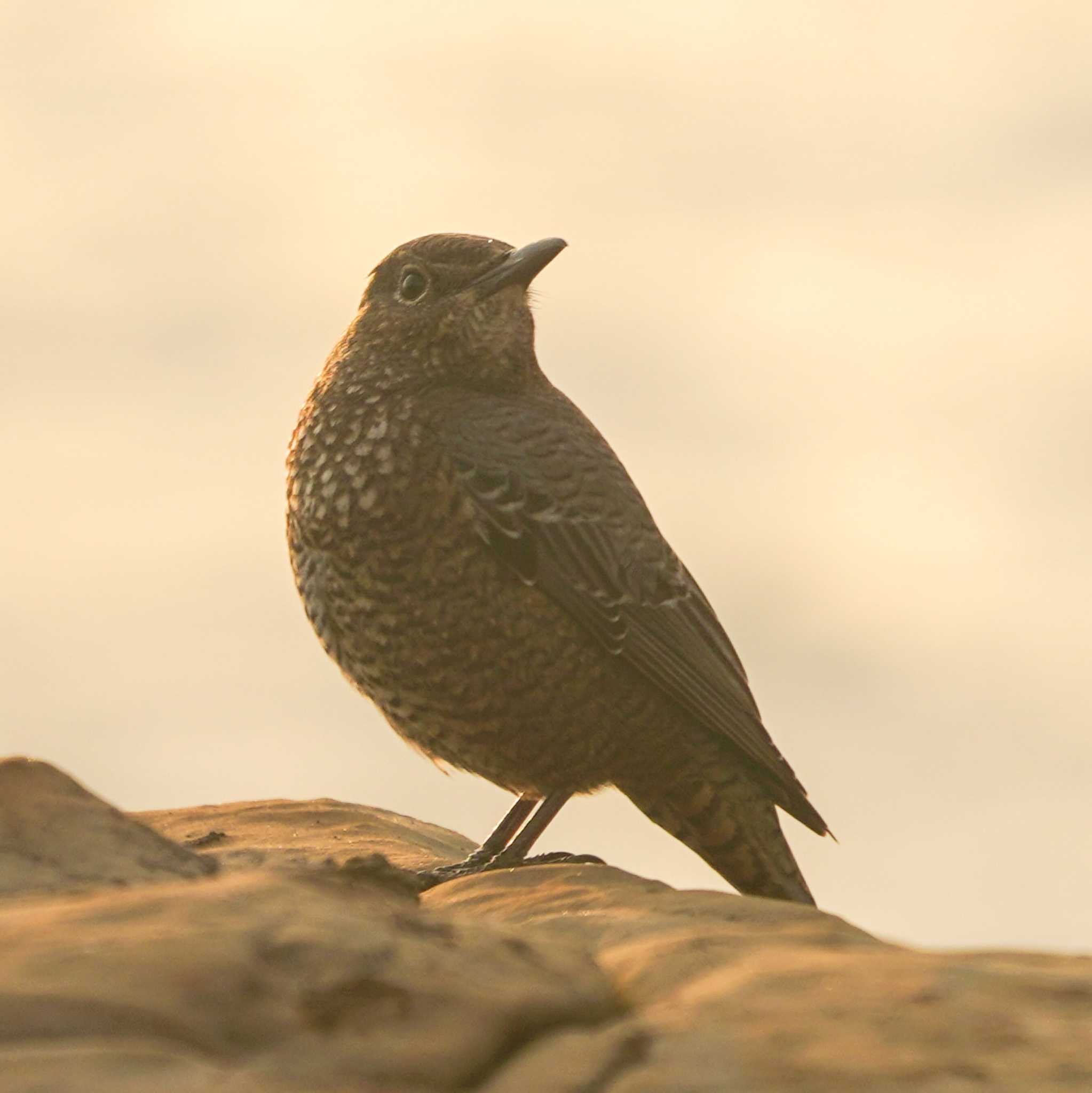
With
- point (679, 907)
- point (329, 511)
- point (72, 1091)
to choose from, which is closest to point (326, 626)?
point (329, 511)

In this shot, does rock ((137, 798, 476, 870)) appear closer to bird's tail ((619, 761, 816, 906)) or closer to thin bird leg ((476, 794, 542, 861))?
thin bird leg ((476, 794, 542, 861))

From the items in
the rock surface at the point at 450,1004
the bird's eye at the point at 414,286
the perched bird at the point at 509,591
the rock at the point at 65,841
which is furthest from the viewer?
the bird's eye at the point at 414,286

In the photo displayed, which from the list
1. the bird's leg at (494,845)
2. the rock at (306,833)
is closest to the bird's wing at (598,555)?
the bird's leg at (494,845)

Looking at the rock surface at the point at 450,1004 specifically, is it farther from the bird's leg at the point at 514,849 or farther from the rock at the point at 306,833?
the rock at the point at 306,833

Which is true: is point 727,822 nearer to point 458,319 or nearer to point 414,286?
point 458,319

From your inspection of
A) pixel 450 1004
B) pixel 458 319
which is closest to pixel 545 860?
pixel 458 319

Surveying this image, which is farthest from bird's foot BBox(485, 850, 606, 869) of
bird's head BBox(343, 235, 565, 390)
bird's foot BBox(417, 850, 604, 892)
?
bird's head BBox(343, 235, 565, 390)
